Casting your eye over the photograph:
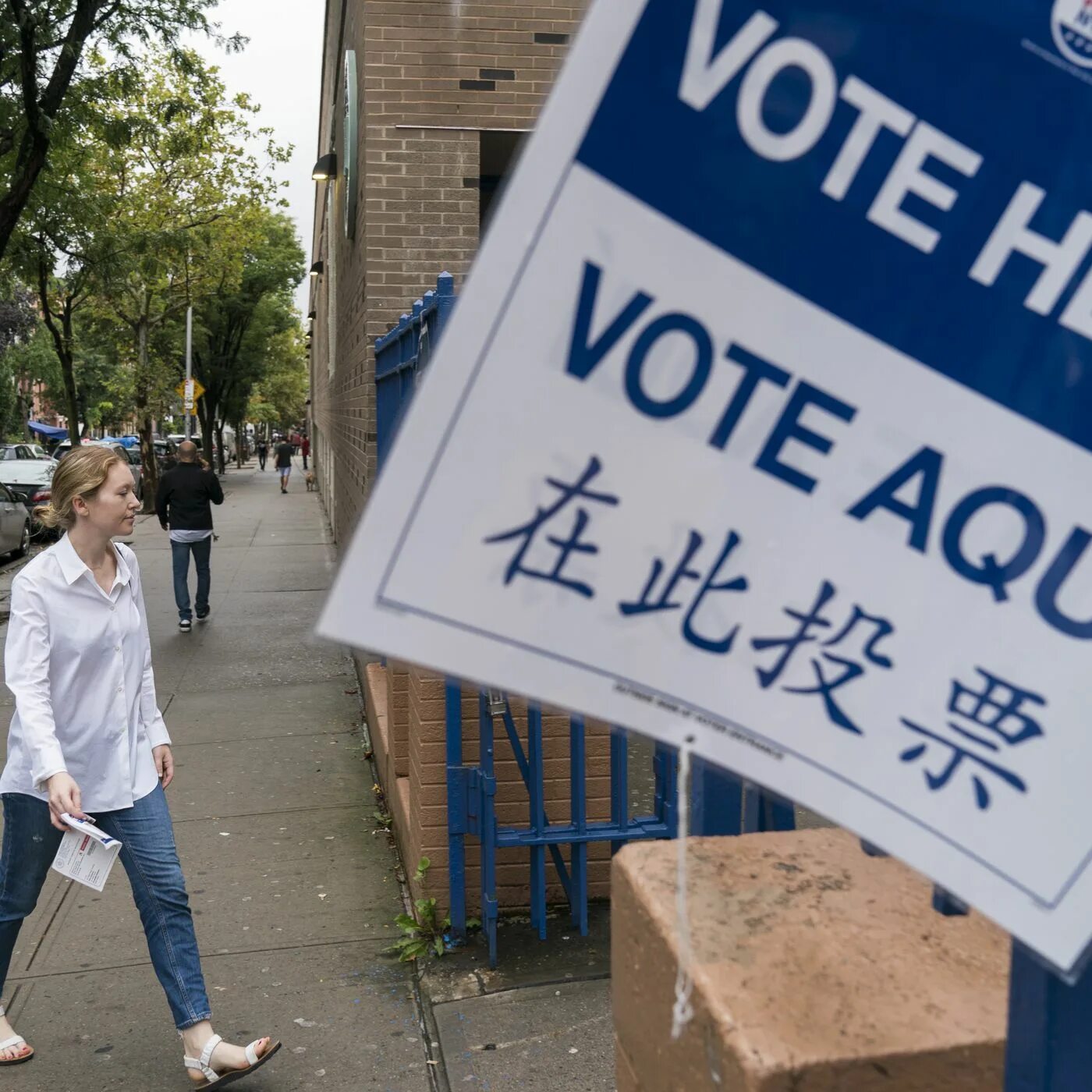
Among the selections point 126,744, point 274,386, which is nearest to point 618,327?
point 126,744

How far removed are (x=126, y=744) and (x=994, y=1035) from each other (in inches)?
103

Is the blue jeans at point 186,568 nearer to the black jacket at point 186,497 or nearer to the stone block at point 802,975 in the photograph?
the black jacket at point 186,497

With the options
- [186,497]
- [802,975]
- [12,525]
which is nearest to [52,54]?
[186,497]

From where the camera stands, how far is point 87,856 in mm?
3334

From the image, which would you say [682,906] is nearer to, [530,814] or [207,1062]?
[207,1062]

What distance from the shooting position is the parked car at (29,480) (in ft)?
74.6

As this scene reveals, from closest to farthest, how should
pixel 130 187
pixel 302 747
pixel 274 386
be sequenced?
1. pixel 302 747
2. pixel 130 187
3. pixel 274 386

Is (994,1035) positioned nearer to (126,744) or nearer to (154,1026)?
(126,744)

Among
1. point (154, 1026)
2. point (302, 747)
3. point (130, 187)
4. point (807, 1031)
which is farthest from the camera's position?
point (130, 187)

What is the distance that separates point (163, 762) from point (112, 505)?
2.66 ft

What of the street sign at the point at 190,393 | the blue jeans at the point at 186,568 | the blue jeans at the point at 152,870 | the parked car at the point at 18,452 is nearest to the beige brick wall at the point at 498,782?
the blue jeans at the point at 152,870

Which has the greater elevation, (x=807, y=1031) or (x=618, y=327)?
(x=618, y=327)

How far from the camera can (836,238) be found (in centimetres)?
117

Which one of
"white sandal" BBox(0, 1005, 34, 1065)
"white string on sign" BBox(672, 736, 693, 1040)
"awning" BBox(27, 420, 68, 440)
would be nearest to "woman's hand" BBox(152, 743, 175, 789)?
"white sandal" BBox(0, 1005, 34, 1065)
